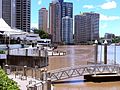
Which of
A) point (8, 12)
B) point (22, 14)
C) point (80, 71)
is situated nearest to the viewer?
point (80, 71)

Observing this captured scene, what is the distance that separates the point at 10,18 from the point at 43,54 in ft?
312

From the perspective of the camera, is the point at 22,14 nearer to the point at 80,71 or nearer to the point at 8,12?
the point at 8,12

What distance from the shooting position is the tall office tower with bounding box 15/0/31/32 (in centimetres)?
14262

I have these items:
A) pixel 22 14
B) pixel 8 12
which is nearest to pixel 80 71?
pixel 8 12

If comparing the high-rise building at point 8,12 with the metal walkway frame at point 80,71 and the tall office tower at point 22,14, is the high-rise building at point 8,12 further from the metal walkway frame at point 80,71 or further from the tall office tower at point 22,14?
the metal walkway frame at point 80,71

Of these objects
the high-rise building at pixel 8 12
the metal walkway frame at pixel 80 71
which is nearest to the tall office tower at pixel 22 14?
the high-rise building at pixel 8 12

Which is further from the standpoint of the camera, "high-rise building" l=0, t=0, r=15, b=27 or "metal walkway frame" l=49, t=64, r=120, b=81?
"high-rise building" l=0, t=0, r=15, b=27

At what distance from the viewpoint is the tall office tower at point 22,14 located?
468 feet

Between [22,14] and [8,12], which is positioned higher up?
[8,12]

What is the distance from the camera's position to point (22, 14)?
143125 mm

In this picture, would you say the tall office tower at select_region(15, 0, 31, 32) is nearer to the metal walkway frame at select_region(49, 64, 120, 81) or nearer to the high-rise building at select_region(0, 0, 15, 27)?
the high-rise building at select_region(0, 0, 15, 27)

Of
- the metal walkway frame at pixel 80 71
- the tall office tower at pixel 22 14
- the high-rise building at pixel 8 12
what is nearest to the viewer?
the metal walkway frame at pixel 80 71

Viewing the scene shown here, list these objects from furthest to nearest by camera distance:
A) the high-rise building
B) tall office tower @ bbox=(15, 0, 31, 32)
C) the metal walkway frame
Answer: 1. tall office tower @ bbox=(15, 0, 31, 32)
2. the high-rise building
3. the metal walkway frame

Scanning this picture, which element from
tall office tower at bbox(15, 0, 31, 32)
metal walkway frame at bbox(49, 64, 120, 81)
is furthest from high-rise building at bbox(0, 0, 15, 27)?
metal walkway frame at bbox(49, 64, 120, 81)
